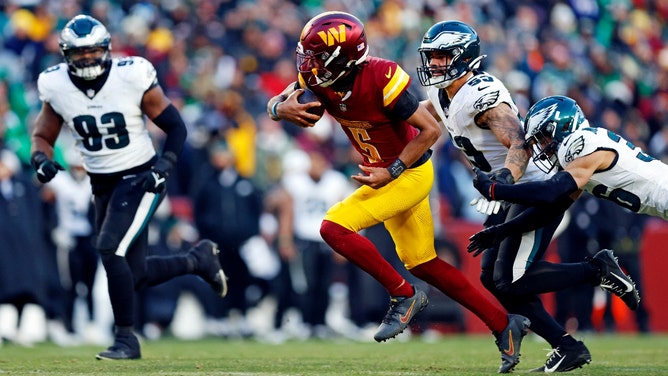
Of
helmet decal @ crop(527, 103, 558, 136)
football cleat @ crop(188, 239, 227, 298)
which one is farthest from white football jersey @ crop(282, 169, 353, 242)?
helmet decal @ crop(527, 103, 558, 136)

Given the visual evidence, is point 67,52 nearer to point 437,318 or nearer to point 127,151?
point 127,151

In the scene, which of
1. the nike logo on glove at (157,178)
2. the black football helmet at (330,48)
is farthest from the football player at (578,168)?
the nike logo on glove at (157,178)

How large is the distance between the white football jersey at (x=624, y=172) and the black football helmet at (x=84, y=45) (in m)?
2.85

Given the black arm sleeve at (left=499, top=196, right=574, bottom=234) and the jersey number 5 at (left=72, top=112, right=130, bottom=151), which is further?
the jersey number 5 at (left=72, top=112, right=130, bottom=151)

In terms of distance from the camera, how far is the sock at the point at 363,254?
655 centimetres

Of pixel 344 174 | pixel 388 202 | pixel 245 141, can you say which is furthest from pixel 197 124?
pixel 388 202

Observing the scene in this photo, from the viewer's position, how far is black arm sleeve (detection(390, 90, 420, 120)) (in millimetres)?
6469

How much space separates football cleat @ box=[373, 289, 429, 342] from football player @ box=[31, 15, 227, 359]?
167cm

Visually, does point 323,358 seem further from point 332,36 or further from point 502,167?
point 332,36

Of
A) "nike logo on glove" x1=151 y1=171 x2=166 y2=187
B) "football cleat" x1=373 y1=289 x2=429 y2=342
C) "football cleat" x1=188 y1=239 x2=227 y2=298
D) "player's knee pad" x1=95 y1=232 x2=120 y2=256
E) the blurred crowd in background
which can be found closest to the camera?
"football cleat" x1=373 y1=289 x2=429 y2=342

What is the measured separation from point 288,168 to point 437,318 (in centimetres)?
203

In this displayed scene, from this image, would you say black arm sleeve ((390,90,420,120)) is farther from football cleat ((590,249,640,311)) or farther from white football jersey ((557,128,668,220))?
football cleat ((590,249,640,311))

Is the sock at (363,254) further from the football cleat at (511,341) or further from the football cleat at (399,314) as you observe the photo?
the football cleat at (511,341)

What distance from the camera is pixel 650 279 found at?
39.2ft
